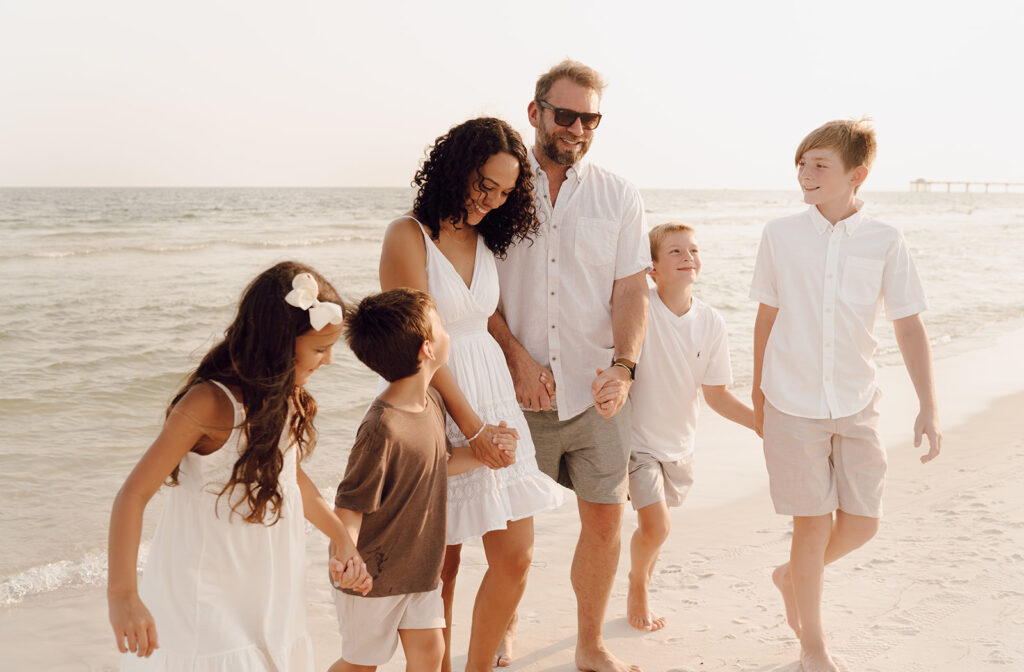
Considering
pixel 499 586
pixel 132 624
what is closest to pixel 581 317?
pixel 499 586

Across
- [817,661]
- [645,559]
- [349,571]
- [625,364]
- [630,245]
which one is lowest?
[817,661]

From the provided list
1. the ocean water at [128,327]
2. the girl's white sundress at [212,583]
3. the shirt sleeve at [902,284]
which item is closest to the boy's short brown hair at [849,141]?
the shirt sleeve at [902,284]

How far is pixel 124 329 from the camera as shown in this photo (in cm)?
A: 1092

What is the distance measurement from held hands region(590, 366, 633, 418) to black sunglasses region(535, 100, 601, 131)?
0.96m

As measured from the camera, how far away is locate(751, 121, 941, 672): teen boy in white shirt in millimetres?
3264

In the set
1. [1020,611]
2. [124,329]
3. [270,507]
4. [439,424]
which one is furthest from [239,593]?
[124,329]

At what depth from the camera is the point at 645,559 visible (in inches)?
149

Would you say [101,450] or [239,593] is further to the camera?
[101,450]

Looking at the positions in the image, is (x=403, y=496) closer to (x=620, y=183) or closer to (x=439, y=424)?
(x=439, y=424)

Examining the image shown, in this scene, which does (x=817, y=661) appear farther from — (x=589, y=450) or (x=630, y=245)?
(x=630, y=245)

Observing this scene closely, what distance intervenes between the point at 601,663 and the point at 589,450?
812 millimetres

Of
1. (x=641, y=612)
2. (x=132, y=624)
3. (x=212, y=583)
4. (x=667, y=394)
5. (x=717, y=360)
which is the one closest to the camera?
(x=132, y=624)

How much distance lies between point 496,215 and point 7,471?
4509 mm

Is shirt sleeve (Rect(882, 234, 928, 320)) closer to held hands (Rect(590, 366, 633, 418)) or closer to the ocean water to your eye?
held hands (Rect(590, 366, 633, 418))
